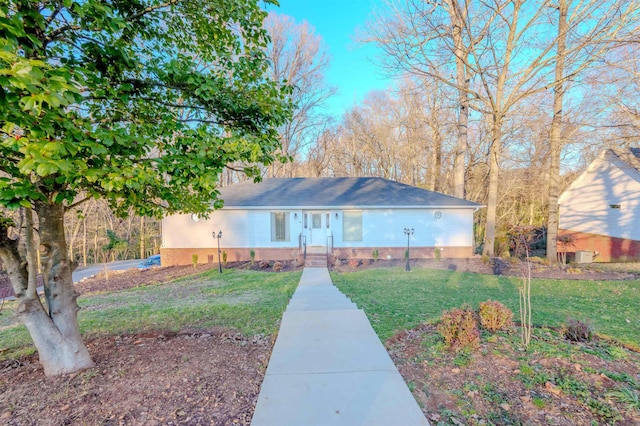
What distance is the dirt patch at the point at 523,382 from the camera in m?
2.21

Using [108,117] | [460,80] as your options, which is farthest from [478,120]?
[108,117]

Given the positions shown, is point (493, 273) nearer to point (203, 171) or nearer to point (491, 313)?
point (491, 313)

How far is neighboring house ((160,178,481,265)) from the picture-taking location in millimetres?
12586

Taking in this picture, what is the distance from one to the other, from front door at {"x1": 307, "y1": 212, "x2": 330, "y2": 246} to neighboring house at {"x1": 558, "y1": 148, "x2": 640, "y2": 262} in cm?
1229

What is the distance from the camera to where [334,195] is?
13.6m

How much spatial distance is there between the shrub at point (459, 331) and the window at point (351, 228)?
9359 millimetres

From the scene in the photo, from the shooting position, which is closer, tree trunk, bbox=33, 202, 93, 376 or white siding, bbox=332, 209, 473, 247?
tree trunk, bbox=33, 202, 93, 376

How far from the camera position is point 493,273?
32.2ft

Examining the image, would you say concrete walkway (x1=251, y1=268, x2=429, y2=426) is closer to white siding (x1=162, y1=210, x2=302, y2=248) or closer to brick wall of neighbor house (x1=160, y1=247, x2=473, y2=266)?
brick wall of neighbor house (x1=160, y1=247, x2=473, y2=266)

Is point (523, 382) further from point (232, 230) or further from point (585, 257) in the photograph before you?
point (585, 257)

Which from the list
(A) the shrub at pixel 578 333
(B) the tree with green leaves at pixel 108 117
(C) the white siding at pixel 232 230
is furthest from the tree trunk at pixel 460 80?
(B) the tree with green leaves at pixel 108 117

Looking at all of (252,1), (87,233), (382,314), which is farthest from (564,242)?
(87,233)

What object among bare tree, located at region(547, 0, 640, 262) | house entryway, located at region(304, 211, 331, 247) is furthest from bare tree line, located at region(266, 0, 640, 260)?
house entryway, located at region(304, 211, 331, 247)

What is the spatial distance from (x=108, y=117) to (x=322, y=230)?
10.4 meters
